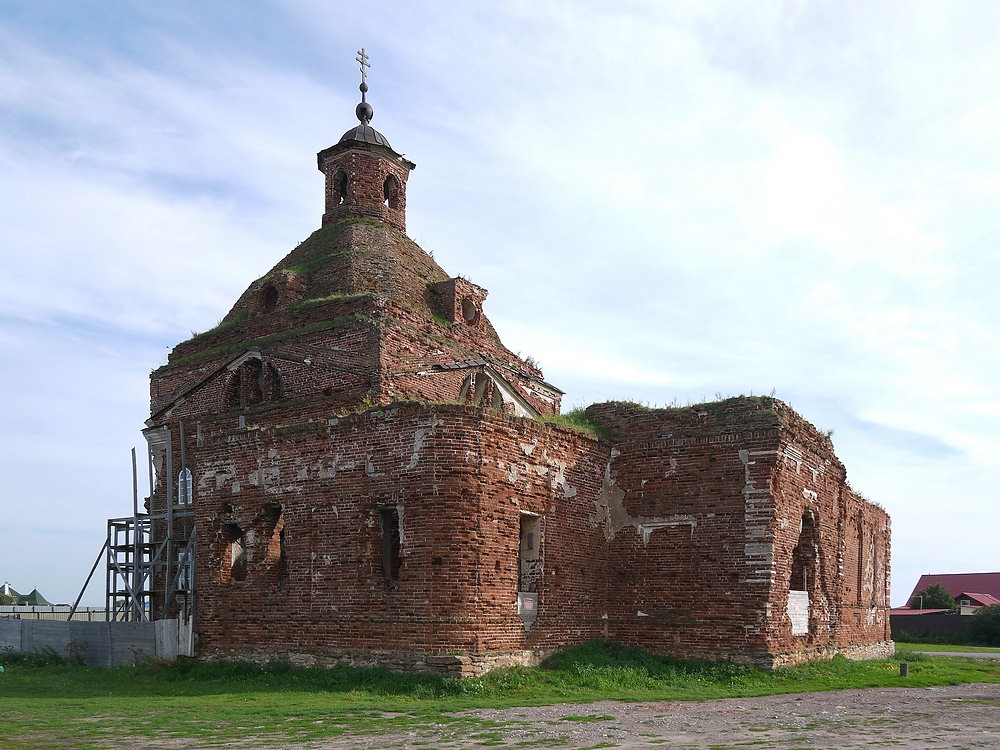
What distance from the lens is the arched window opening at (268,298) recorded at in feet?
66.1

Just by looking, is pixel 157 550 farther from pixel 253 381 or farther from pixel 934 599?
pixel 934 599

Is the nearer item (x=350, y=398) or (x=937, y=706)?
(x=937, y=706)

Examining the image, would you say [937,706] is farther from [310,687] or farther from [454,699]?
[310,687]

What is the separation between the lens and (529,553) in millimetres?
14688

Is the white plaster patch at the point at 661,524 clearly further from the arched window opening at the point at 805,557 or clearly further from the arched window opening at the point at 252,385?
the arched window opening at the point at 252,385

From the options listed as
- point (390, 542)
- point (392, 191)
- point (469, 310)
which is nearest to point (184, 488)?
point (390, 542)

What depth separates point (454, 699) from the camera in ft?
39.3

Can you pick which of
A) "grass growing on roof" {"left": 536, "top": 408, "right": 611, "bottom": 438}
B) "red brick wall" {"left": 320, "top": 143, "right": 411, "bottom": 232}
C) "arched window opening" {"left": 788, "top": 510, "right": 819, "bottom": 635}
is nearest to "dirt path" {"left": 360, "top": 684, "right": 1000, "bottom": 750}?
"arched window opening" {"left": 788, "top": 510, "right": 819, "bottom": 635}

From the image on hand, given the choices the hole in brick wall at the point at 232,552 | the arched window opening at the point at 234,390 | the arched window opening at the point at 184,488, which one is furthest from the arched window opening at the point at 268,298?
the hole in brick wall at the point at 232,552

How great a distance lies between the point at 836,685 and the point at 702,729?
5424 mm

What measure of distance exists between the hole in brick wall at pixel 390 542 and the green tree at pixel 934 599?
1460 inches

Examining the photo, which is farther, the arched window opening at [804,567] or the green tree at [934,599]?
the green tree at [934,599]

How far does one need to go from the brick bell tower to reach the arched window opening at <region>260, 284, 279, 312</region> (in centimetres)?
283

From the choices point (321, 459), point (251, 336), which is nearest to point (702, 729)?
point (321, 459)
